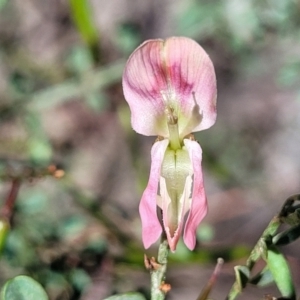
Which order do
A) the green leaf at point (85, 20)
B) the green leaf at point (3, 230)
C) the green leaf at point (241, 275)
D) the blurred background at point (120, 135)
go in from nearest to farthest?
the green leaf at point (241, 275) → the green leaf at point (3, 230) → the blurred background at point (120, 135) → the green leaf at point (85, 20)

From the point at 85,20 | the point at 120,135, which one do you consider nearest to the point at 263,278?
the point at 85,20

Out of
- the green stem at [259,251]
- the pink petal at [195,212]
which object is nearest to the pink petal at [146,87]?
the pink petal at [195,212]

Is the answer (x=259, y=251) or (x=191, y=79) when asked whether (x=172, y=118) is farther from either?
(x=259, y=251)

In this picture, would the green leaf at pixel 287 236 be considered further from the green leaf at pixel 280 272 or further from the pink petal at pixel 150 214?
the pink petal at pixel 150 214

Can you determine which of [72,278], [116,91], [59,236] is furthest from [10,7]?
[72,278]

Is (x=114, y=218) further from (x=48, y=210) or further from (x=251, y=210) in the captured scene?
(x=251, y=210)

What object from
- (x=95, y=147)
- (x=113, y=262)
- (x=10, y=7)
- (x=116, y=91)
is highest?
(x=10, y=7)

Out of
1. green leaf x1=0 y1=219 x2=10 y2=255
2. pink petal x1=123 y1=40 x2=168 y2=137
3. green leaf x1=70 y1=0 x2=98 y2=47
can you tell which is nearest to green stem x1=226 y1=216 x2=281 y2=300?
pink petal x1=123 y1=40 x2=168 y2=137
